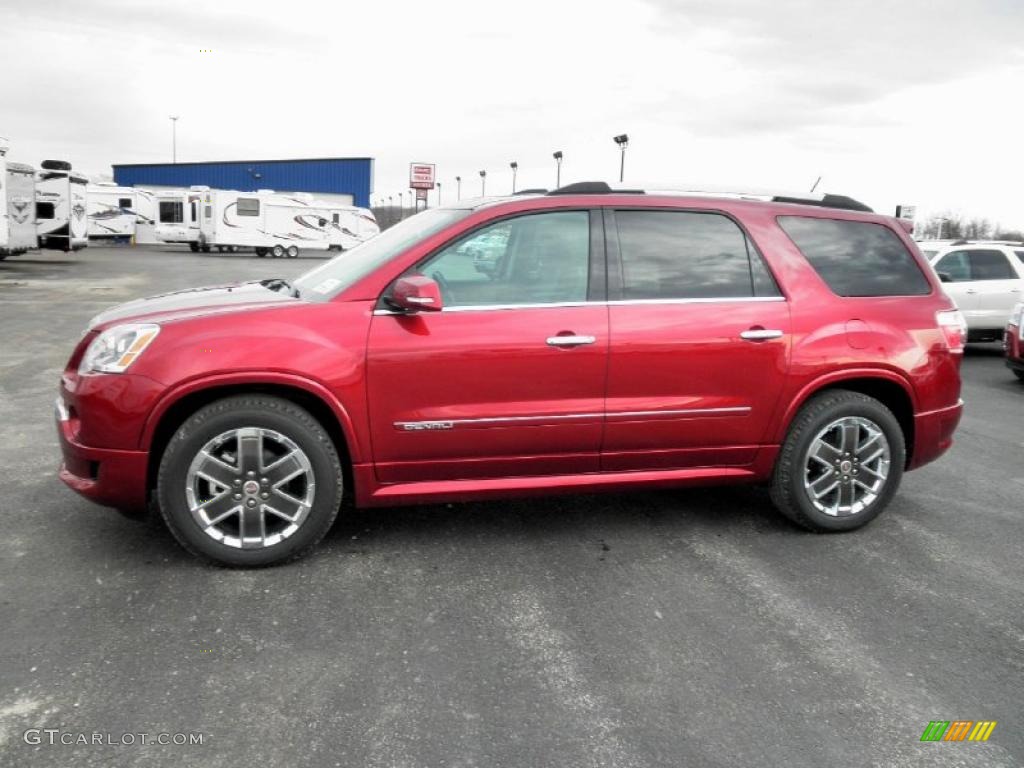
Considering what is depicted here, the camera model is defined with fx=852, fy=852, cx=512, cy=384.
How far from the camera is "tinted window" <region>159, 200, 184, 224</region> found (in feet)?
137

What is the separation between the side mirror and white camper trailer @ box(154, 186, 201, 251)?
1475 inches

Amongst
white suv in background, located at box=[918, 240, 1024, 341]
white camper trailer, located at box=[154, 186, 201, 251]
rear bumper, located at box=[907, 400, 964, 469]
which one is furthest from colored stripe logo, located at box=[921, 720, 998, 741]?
white camper trailer, located at box=[154, 186, 201, 251]

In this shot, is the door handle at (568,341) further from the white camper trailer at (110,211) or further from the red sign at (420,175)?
the white camper trailer at (110,211)

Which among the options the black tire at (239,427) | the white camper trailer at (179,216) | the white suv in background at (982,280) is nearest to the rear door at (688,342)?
the black tire at (239,427)

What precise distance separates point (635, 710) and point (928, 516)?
9.76 feet

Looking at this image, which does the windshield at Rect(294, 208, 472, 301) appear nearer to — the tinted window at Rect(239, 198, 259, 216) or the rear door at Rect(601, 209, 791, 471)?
the rear door at Rect(601, 209, 791, 471)

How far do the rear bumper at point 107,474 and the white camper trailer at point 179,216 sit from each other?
37.1 metres

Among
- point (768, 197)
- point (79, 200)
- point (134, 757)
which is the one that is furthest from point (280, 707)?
point (79, 200)

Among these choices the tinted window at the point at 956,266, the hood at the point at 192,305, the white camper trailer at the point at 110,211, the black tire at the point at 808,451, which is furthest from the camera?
the white camper trailer at the point at 110,211

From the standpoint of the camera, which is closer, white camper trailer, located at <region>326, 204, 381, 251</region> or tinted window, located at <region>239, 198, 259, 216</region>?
tinted window, located at <region>239, 198, 259, 216</region>

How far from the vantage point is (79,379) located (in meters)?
3.78

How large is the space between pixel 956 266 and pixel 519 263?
10.5 meters

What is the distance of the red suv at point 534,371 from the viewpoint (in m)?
3.76

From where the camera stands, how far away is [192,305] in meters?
4.07
